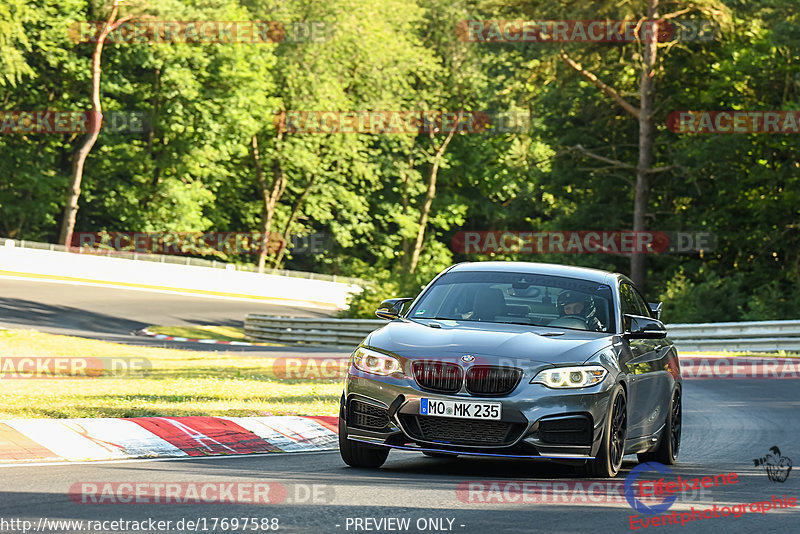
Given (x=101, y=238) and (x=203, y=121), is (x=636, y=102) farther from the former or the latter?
(x=101, y=238)

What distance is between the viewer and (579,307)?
32.4ft

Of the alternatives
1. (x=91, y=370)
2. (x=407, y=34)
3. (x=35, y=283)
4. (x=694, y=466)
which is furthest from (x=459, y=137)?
(x=694, y=466)

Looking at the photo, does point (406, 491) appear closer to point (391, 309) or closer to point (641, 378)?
point (391, 309)

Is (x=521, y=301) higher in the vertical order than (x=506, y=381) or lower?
higher

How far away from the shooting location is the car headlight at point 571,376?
28.0 ft

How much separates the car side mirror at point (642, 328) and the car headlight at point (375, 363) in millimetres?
2105
